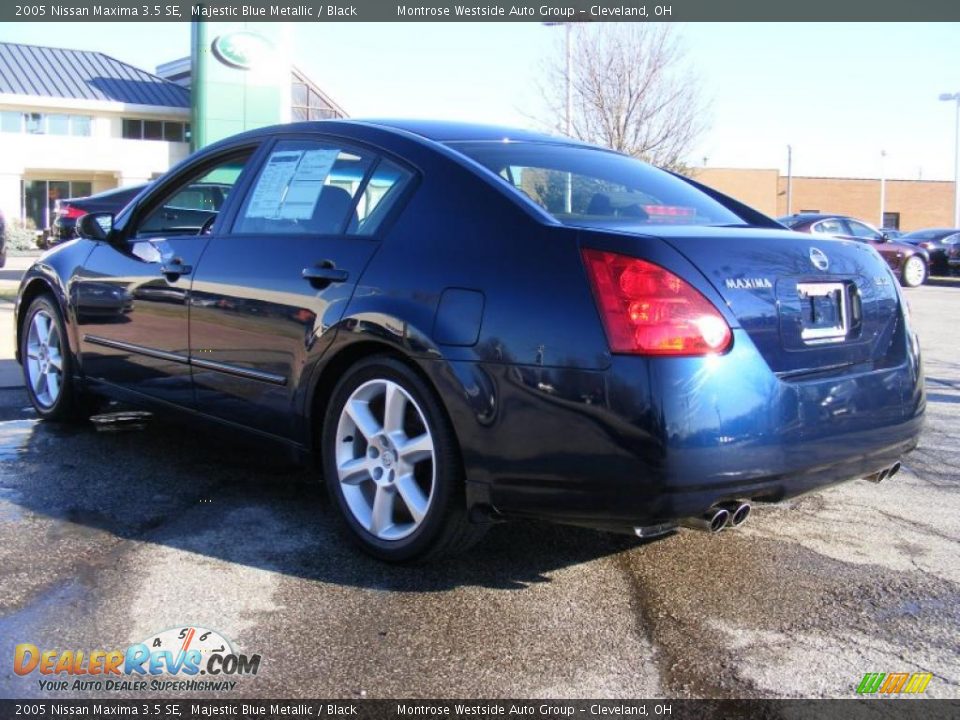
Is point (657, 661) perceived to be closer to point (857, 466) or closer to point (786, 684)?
point (786, 684)

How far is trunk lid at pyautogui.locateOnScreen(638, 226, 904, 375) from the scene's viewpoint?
3.13 metres

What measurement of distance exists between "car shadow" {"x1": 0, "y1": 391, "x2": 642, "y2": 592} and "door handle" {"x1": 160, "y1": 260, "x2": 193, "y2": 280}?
2.44 ft

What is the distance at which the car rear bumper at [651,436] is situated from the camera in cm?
294

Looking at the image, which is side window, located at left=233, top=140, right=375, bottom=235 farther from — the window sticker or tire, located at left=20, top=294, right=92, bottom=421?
tire, located at left=20, top=294, right=92, bottom=421

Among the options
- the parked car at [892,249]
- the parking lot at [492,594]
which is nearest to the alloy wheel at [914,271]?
the parked car at [892,249]

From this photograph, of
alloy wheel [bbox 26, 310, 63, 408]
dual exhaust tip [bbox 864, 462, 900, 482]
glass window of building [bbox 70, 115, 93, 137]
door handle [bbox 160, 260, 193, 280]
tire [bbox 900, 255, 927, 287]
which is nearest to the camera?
dual exhaust tip [bbox 864, 462, 900, 482]

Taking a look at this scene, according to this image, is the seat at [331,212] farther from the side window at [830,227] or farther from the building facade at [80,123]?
the building facade at [80,123]

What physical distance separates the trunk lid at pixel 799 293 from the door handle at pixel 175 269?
7.03 ft

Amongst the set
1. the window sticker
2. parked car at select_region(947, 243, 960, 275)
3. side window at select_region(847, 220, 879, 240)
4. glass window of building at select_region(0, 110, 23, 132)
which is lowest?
the window sticker

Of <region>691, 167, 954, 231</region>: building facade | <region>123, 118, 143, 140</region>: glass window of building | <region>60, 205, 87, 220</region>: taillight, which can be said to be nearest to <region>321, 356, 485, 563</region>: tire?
<region>60, 205, 87, 220</region>: taillight

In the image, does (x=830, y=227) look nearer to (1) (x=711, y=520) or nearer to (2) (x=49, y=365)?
(2) (x=49, y=365)

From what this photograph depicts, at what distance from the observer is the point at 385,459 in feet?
11.7

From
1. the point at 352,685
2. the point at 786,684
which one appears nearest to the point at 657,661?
the point at 786,684

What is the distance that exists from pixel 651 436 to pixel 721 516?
388 mm
